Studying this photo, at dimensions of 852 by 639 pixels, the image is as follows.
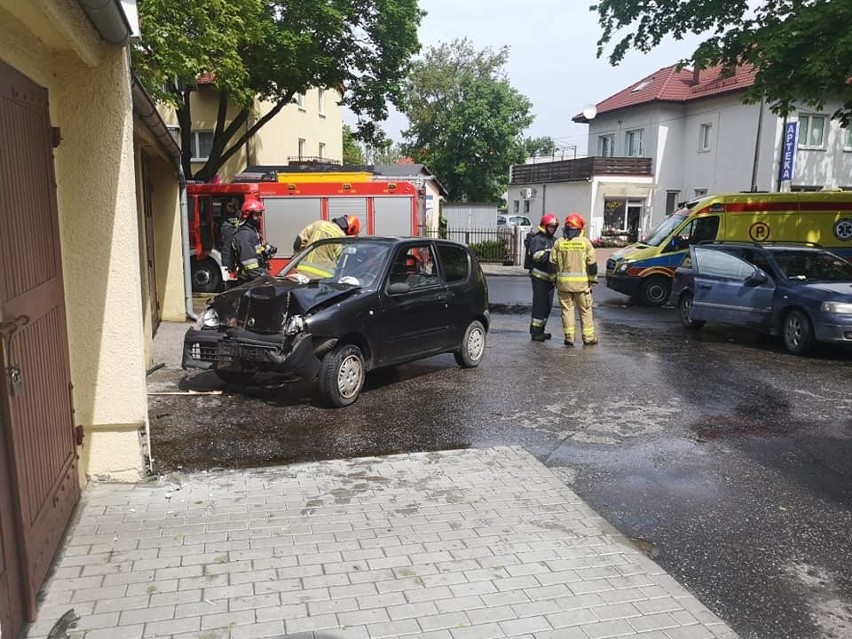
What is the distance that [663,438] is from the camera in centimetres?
621

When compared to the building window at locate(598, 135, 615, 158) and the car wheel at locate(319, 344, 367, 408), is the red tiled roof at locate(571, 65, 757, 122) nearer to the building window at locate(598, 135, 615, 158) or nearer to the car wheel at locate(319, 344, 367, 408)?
the building window at locate(598, 135, 615, 158)

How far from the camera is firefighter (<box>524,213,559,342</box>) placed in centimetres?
1077

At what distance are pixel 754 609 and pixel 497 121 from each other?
4172 centimetres

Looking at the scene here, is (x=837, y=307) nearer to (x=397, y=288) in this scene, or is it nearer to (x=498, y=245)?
(x=397, y=288)

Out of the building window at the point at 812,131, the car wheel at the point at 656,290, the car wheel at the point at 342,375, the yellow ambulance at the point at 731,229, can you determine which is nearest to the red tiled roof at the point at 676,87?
the building window at the point at 812,131

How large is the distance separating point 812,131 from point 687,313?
66.9 ft

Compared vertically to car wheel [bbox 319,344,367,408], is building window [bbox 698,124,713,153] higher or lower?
higher

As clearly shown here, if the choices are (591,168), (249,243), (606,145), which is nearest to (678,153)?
(591,168)

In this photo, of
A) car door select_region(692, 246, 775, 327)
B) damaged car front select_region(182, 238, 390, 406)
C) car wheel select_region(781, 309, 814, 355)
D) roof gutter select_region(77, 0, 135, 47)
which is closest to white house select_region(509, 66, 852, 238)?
car door select_region(692, 246, 775, 327)

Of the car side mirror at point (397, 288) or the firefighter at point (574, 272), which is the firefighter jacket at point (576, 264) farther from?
the car side mirror at point (397, 288)

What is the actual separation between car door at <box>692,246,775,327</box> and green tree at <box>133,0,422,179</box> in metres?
9.76

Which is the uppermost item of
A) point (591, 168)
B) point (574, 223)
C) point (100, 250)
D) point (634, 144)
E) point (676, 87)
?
point (676, 87)

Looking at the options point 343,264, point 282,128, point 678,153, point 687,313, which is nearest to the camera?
point 343,264

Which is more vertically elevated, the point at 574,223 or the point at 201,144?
the point at 201,144
